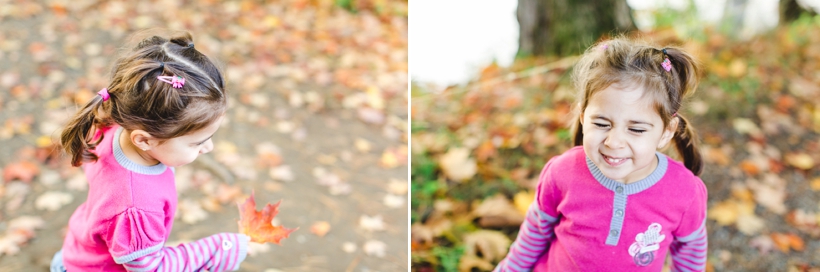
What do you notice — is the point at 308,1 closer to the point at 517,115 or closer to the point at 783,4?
the point at 517,115

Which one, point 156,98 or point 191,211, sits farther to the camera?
point 191,211

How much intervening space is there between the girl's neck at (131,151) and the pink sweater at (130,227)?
0.02 m

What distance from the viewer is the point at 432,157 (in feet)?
11.8

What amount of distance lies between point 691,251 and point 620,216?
0.38m

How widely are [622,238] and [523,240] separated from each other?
0.40m

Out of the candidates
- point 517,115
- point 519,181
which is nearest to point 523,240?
point 519,181

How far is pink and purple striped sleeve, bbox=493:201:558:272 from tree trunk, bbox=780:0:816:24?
4.88 m

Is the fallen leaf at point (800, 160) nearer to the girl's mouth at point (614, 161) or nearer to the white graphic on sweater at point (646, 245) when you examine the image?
the white graphic on sweater at point (646, 245)

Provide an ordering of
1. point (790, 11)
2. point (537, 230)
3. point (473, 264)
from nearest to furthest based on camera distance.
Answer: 1. point (537, 230)
2. point (473, 264)
3. point (790, 11)

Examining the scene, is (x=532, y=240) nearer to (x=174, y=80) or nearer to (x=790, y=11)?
(x=174, y=80)

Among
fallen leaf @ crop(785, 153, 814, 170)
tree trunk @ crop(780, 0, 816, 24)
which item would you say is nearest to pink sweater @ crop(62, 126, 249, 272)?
fallen leaf @ crop(785, 153, 814, 170)

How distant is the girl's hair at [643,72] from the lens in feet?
5.76

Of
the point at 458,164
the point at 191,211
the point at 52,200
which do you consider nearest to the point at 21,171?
the point at 52,200

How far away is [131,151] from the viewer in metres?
1.94
